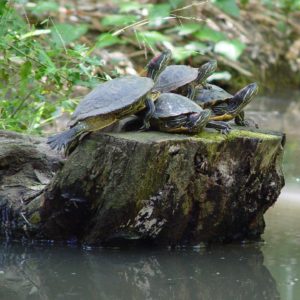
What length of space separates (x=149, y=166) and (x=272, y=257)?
0.75m

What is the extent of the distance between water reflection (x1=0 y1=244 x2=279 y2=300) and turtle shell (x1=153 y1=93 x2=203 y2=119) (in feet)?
2.13

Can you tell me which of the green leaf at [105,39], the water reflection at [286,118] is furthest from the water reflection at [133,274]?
the water reflection at [286,118]

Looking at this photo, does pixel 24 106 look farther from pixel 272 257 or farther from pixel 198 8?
pixel 198 8

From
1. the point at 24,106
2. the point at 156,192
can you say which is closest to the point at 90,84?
the point at 24,106

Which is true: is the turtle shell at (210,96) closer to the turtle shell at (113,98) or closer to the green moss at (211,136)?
the green moss at (211,136)

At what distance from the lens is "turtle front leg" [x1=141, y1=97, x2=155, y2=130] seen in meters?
3.59

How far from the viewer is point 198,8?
1019 centimetres

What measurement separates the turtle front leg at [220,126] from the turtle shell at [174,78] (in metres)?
0.30

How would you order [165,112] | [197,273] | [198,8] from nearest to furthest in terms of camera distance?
[197,273], [165,112], [198,8]

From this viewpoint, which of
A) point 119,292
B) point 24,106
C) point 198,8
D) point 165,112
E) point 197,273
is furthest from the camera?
point 198,8

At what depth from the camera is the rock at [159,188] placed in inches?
136

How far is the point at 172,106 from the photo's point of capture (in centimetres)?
365

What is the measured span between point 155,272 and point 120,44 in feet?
20.9

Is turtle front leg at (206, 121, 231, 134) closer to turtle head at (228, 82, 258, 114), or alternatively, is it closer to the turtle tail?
turtle head at (228, 82, 258, 114)
